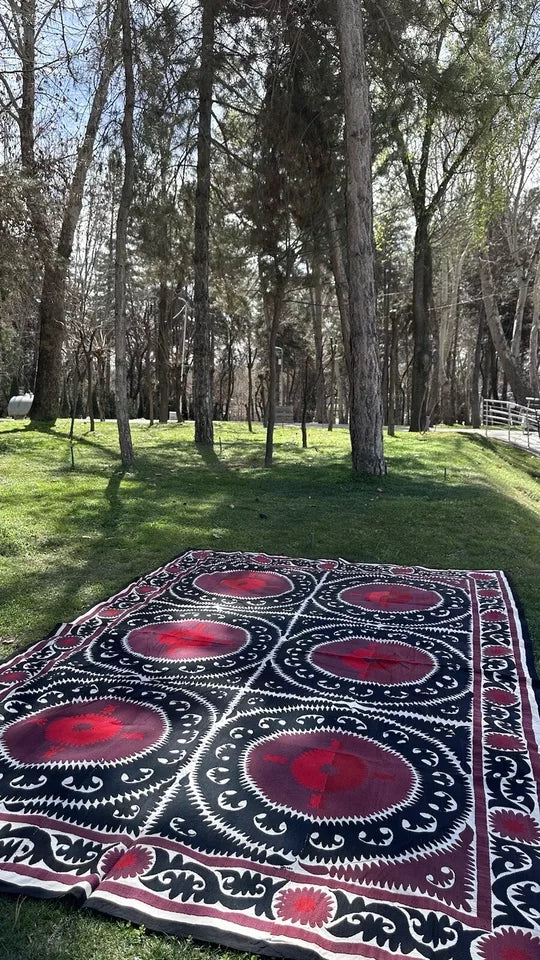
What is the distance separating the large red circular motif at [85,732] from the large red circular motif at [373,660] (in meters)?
0.96

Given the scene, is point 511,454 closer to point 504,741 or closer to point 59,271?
point 59,271

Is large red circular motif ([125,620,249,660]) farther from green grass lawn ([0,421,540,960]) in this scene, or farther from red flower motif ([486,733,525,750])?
red flower motif ([486,733,525,750])

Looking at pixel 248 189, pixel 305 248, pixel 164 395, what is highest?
pixel 248 189

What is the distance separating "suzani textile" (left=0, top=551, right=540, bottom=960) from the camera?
72.7 inches

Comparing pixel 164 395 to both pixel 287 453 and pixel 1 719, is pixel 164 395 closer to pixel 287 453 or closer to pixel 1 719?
pixel 287 453

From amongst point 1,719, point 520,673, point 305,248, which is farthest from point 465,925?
point 305,248

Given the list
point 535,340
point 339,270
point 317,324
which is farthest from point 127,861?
point 535,340

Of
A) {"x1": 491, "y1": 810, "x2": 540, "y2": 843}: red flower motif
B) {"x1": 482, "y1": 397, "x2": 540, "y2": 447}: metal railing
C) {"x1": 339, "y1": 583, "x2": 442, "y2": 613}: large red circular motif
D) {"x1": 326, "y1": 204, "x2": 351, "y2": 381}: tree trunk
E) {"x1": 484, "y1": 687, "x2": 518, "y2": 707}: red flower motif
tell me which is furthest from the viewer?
{"x1": 482, "y1": 397, "x2": 540, "y2": 447}: metal railing

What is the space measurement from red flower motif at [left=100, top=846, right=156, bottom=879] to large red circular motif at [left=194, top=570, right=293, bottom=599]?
2428mm

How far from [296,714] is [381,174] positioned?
39.6 feet

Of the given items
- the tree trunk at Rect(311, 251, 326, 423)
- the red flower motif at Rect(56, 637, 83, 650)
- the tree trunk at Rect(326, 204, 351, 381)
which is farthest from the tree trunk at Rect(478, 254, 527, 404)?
the red flower motif at Rect(56, 637, 83, 650)

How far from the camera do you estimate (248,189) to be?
40.0 feet

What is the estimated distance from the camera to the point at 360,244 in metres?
8.88

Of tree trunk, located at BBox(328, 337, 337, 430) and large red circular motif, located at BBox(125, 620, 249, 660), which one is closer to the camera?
large red circular motif, located at BBox(125, 620, 249, 660)
